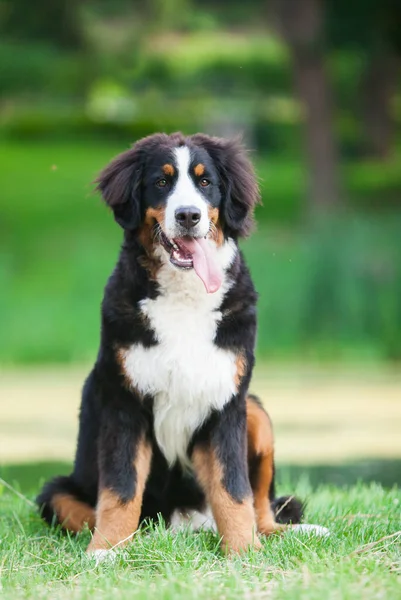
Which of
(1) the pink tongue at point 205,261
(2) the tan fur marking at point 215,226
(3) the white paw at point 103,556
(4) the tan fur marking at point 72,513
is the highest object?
(2) the tan fur marking at point 215,226

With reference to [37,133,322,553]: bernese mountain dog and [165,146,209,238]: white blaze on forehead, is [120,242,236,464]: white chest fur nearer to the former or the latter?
[37,133,322,553]: bernese mountain dog

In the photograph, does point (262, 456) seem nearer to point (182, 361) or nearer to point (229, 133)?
point (182, 361)

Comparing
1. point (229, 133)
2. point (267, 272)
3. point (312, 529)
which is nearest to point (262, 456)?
point (312, 529)

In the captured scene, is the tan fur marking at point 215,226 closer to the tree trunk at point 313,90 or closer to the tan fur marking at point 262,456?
the tan fur marking at point 262,456

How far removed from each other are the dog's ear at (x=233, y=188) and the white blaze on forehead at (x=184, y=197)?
0.19m

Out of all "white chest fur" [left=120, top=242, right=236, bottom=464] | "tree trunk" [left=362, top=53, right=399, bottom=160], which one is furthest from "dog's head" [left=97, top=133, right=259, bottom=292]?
"tree trunk" [left=362, top=53, right=399, bottom=160]

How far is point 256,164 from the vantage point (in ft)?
26.6

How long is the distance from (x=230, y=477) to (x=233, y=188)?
1.32m

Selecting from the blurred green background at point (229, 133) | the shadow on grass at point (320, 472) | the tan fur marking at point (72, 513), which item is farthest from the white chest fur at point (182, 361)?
the blurred green background at point (229, 133)

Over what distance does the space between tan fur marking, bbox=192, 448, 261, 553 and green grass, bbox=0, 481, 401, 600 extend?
0.26ft

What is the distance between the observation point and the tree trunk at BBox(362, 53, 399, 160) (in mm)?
24764

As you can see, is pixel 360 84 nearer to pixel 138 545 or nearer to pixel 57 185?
pixel 57 185

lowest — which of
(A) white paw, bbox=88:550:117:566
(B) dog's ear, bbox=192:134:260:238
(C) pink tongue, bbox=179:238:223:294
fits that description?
(A) white paw, bbox=88:550:117:566

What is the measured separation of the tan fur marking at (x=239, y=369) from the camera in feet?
17.9
